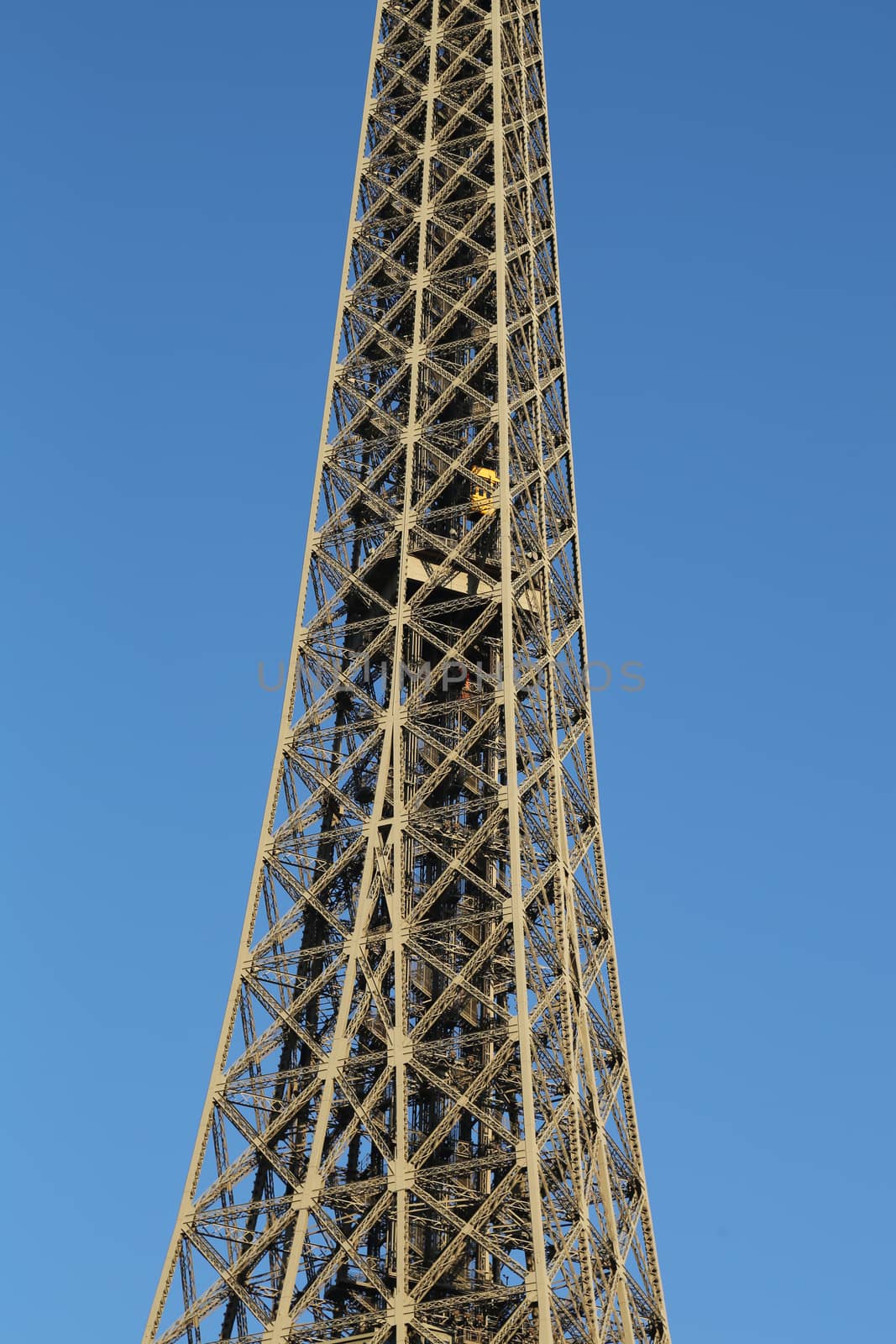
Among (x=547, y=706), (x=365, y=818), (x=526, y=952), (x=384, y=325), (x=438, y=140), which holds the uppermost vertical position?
(x=438, y=140)

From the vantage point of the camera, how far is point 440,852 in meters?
57.9

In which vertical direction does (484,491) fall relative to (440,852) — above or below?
above

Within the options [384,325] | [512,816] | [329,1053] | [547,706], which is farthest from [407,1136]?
[384,325]

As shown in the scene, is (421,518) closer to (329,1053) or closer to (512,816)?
(512,816)

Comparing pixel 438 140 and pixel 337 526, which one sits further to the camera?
pixel 438 140

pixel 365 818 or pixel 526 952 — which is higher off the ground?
pixel 365 818

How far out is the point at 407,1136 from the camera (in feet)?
176

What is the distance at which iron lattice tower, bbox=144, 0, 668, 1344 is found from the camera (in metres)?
53.2

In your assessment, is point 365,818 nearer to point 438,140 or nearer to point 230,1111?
point 230,1111

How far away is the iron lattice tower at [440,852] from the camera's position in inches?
2093

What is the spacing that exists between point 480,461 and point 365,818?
11711mm

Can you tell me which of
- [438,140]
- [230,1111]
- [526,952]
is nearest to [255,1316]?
[230,1111]

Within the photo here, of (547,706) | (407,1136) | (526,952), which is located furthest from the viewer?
(547,706)

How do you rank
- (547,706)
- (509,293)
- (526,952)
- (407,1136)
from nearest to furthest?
(407,1136) → (526,952) → (547,706) → (509,293)
